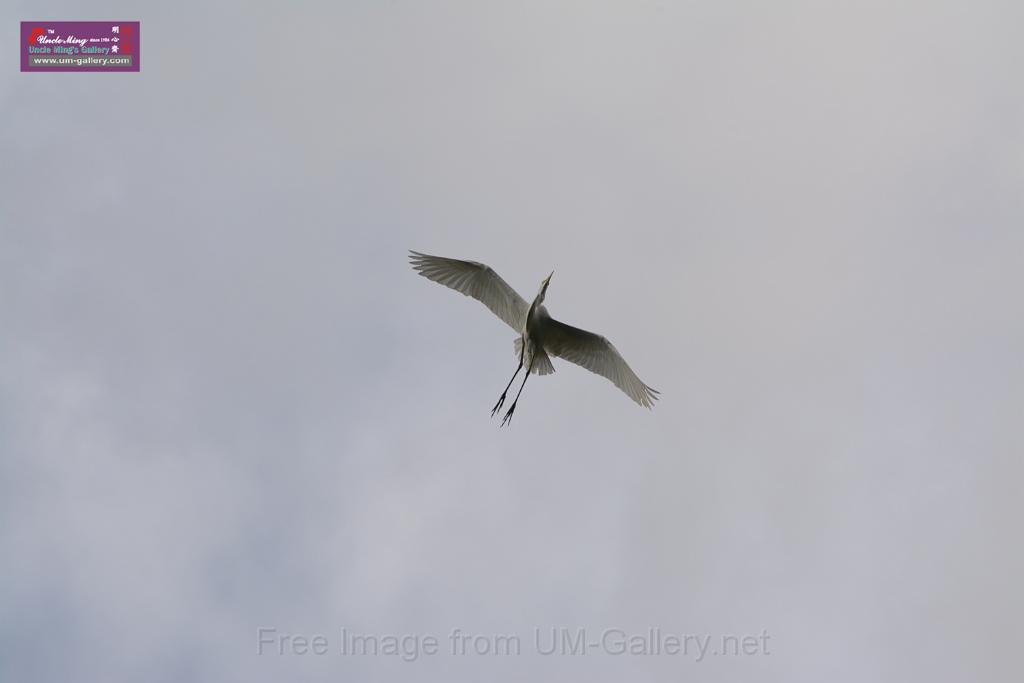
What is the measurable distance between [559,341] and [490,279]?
210 centimetres

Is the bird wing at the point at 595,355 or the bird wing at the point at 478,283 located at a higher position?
the bird wing at the point at 478,283

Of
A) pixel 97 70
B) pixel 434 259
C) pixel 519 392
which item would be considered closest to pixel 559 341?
pixel 519 392

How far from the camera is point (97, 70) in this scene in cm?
2942

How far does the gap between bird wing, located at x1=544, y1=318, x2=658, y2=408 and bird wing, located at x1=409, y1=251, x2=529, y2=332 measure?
0.81m

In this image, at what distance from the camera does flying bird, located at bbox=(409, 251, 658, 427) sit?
20.5m

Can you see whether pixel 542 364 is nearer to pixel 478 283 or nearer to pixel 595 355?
pixel 595 355

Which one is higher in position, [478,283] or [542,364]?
[478,283]

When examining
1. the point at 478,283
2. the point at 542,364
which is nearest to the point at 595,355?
the point at 542,364

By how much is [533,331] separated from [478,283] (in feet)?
4.76

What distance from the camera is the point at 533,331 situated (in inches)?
827

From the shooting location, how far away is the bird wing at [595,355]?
70.1 ft

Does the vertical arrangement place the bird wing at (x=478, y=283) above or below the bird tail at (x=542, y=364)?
above

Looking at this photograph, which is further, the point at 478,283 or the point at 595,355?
the point at 595,355

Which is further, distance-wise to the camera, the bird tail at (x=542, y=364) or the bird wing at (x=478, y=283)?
the bird tail at (x=542, y=364)
